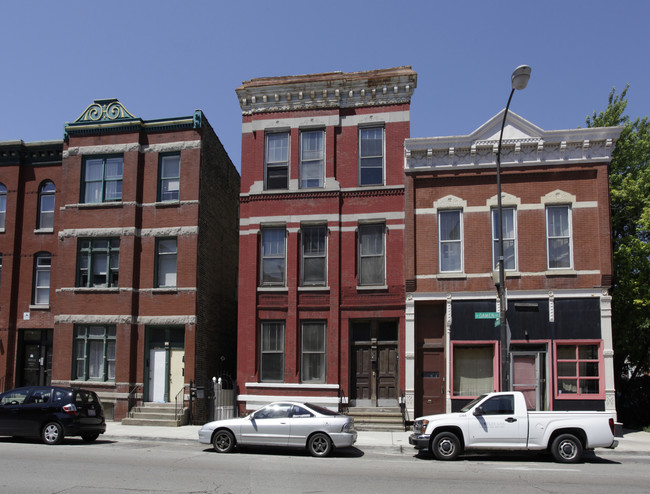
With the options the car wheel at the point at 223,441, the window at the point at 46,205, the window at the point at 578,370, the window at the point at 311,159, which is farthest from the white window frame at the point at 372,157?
the window at the point at 46,205

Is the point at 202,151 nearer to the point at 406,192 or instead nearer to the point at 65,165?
the point at 65,165

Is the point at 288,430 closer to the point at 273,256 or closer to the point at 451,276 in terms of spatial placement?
the point at 451,276

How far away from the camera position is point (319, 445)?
47.5 ft

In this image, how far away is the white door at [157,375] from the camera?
2194 centimetres

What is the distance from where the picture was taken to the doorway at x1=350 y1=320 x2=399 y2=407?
20.6 meters

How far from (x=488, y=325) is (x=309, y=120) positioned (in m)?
9.77

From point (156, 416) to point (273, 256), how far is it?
23.0 feet

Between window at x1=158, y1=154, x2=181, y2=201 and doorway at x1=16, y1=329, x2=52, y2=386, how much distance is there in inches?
296

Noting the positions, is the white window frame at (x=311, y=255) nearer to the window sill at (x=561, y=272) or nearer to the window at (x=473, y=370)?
the window at (x=473, y=370)

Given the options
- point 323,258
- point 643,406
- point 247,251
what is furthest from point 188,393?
point 643,406

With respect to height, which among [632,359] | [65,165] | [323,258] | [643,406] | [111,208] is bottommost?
[643,406]

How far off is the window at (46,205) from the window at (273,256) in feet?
31.2

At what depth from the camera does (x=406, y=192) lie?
20844 millimetres

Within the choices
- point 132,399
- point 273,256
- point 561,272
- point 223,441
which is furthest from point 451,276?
point 132,399
